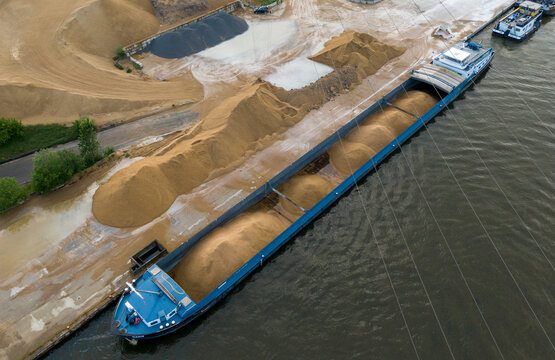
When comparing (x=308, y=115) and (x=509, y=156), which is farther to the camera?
(x=308, y=115)

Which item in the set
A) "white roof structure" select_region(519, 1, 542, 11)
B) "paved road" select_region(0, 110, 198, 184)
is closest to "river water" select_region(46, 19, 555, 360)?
"paved road" select_region(0, 110, 198, 184)

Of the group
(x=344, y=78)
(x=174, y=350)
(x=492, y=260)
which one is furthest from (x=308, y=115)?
(x=174, y=350)

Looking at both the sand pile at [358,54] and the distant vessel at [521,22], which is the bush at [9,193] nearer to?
the sand pile at [358,54]

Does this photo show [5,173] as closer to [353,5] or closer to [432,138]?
[432,138]

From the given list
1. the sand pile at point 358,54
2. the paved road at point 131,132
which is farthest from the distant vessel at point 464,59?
the paved road at point 131,132

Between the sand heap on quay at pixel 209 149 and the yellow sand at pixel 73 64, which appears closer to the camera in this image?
the sand heap on quay at pixel 209 149

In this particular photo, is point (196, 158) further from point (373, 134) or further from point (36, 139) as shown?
point (36, 139)

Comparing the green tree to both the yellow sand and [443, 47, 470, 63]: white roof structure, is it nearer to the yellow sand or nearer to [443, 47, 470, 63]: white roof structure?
the yellow sand
